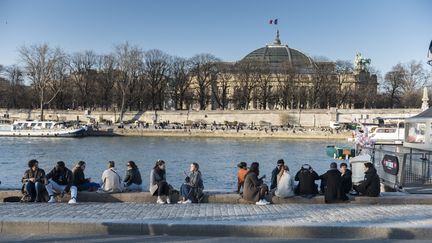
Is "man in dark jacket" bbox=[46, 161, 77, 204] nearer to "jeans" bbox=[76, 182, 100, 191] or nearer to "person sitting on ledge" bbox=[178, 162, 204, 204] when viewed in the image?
"jeans" bbox=[76, 182, 100, 191]

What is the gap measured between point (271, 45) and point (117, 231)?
133 metres

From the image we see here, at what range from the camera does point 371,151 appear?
20250 millimetres

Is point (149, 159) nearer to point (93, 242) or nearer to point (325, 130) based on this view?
point (93, 242)

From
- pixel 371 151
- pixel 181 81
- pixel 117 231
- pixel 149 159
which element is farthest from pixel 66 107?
pixel 117 231

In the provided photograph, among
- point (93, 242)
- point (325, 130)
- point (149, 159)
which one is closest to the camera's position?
point (93, 242)

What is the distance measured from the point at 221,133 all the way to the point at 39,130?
2734cm

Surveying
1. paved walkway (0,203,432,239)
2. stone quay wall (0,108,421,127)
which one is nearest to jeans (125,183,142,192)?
paved walkway (0,203,432,239)

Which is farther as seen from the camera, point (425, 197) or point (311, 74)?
point (311, 74)

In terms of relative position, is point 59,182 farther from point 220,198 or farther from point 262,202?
point 262,202

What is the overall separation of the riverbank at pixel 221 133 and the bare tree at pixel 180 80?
19.8 m

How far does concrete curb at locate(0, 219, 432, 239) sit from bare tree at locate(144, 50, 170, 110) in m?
89.0

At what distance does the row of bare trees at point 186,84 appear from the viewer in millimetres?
96875

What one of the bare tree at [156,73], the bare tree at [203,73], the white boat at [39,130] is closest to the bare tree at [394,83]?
the bare tree at [203,73]

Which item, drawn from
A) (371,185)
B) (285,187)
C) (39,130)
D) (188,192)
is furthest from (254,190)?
(39,130)
